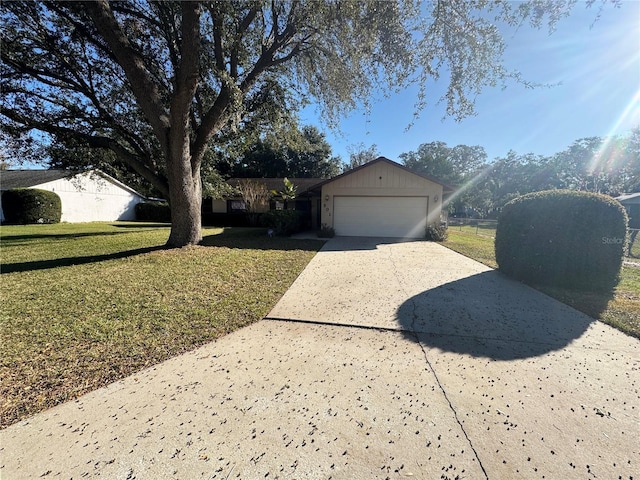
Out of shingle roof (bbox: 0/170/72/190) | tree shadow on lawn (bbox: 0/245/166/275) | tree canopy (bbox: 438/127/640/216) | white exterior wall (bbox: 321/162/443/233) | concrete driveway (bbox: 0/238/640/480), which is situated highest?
tree canopy (bbox: 438/127/640/216)

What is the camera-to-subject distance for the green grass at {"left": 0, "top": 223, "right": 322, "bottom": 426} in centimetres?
265

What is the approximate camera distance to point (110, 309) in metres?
4.19

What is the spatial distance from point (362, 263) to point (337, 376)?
5335 mm

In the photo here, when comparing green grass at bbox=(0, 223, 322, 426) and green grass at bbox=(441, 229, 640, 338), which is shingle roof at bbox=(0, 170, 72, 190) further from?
green grass at bbox=(441, 229, 640, 338)

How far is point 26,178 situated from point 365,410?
98.2ft

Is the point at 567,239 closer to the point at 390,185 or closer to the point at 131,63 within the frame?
the point at 390,185

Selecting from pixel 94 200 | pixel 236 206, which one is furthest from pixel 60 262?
pixel 94 200

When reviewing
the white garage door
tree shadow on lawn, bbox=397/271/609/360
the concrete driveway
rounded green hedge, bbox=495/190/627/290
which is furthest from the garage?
the concrete driveway

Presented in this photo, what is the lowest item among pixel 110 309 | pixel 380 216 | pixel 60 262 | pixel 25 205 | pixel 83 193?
pixel 110 309

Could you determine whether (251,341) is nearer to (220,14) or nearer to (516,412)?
(516,412)

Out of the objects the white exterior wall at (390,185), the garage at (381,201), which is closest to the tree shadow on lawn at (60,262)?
the garage at (381,201)

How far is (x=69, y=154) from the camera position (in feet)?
34.8

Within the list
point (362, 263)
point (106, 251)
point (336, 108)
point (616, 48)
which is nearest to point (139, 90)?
point (106, 251)

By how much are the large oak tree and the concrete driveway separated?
5503mm
